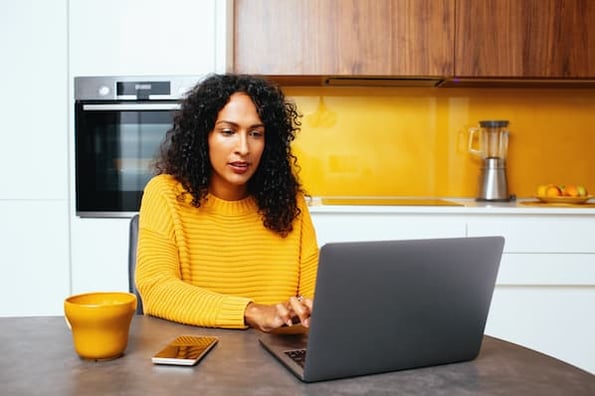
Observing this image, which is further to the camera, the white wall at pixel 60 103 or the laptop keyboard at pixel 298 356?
the white wall at pixel 60 103

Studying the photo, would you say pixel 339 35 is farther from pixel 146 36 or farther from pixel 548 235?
pixel 548 235

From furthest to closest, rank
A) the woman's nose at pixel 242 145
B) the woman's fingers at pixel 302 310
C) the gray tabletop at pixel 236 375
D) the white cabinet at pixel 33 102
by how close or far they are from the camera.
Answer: the white cabinet at pixel 33 102
the woman's nose at pixel 242 145
the woman's fingers at pixel 302 310
the gray tabletop at pixel 236 375

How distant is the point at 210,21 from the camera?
2.58 m

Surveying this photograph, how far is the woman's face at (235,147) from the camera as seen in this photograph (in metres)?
1.52

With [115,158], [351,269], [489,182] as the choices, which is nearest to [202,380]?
[351,269]

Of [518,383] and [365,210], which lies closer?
[518,383]

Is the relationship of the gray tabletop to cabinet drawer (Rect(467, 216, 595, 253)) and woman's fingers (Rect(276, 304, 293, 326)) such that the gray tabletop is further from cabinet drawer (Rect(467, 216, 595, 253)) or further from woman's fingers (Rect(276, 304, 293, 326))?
cabinet drawer (Rect(467, 216, 595, 253))

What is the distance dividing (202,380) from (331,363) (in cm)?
17

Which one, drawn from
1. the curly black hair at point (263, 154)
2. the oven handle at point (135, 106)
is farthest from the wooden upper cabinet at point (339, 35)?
the curly black hair at point (263, 154)

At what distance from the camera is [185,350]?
0.91 m

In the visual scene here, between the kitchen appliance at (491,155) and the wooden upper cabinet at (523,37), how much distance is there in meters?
0.29

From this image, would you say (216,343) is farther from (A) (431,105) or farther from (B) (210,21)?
(A) (431,105)

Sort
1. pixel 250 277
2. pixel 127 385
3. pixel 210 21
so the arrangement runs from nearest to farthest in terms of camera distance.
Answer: pixel 127 385 < pixel 250 277 < pixel 210 21

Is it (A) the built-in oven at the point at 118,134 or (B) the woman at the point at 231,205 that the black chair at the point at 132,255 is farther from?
(A) the built-in oven at the point at 118,134
